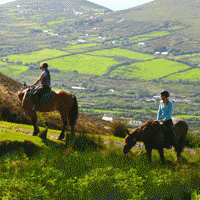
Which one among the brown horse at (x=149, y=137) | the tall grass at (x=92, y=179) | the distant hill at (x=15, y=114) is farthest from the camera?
the distant hill at (x=15, y=114)

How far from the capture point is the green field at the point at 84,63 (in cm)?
15338

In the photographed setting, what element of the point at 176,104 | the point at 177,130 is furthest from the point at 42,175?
the point at 176,104

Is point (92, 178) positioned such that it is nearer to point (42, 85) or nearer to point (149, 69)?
point (42, 85)

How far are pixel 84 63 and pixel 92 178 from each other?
509 feet

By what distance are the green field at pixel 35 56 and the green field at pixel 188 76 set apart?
7051 centimetres

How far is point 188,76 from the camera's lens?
458 ft

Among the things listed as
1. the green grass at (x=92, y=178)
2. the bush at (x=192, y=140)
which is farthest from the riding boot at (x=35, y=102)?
the bush at (x=192, y=140)

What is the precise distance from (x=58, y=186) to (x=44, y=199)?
491 millimetres

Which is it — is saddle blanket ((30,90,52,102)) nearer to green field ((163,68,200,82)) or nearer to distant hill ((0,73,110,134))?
distant hill ((0,73,110,134))

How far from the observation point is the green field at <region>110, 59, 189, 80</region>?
480ft

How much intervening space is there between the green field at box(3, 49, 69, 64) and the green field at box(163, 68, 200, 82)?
7051 cm

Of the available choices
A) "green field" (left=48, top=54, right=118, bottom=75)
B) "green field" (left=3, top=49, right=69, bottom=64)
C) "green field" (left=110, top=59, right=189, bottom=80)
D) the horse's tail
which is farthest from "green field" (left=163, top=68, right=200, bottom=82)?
the horse's tail

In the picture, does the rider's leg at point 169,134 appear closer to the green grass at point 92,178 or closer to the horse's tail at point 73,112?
the green grass at point 92,178

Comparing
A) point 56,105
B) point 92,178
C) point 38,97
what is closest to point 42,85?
point 38,97
